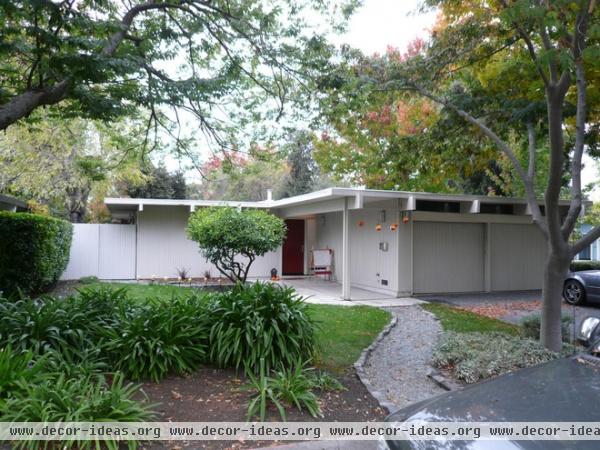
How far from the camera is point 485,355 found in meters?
5.58

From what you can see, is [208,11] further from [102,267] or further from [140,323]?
[102,267]

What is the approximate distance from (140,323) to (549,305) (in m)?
5.50

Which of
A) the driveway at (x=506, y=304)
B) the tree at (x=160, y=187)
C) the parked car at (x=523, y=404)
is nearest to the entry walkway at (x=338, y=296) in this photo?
the driveway at (x=506, y=304)

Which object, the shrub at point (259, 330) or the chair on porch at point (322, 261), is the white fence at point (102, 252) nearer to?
the chair on porch at point (322, 261)

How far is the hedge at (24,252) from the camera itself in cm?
834

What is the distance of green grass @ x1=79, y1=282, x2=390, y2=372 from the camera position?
5.71 meters

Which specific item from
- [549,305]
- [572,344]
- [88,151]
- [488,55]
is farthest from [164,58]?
[88,151]

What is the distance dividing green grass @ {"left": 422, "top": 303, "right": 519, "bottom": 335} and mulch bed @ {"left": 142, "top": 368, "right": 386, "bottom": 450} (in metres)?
3.72

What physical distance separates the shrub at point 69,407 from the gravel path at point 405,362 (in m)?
2.62

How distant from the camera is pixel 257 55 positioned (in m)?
7.86

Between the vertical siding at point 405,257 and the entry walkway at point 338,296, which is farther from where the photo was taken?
the vertical siding at point 405,257

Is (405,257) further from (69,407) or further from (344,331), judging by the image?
(69,407)

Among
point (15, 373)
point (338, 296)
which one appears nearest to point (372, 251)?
point (338, 296)

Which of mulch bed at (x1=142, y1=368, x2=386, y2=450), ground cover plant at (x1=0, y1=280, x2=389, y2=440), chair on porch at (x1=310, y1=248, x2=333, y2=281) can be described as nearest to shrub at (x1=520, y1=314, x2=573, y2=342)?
ground cover plant at (x1=0, y1=280, x2=389, y2=440)
